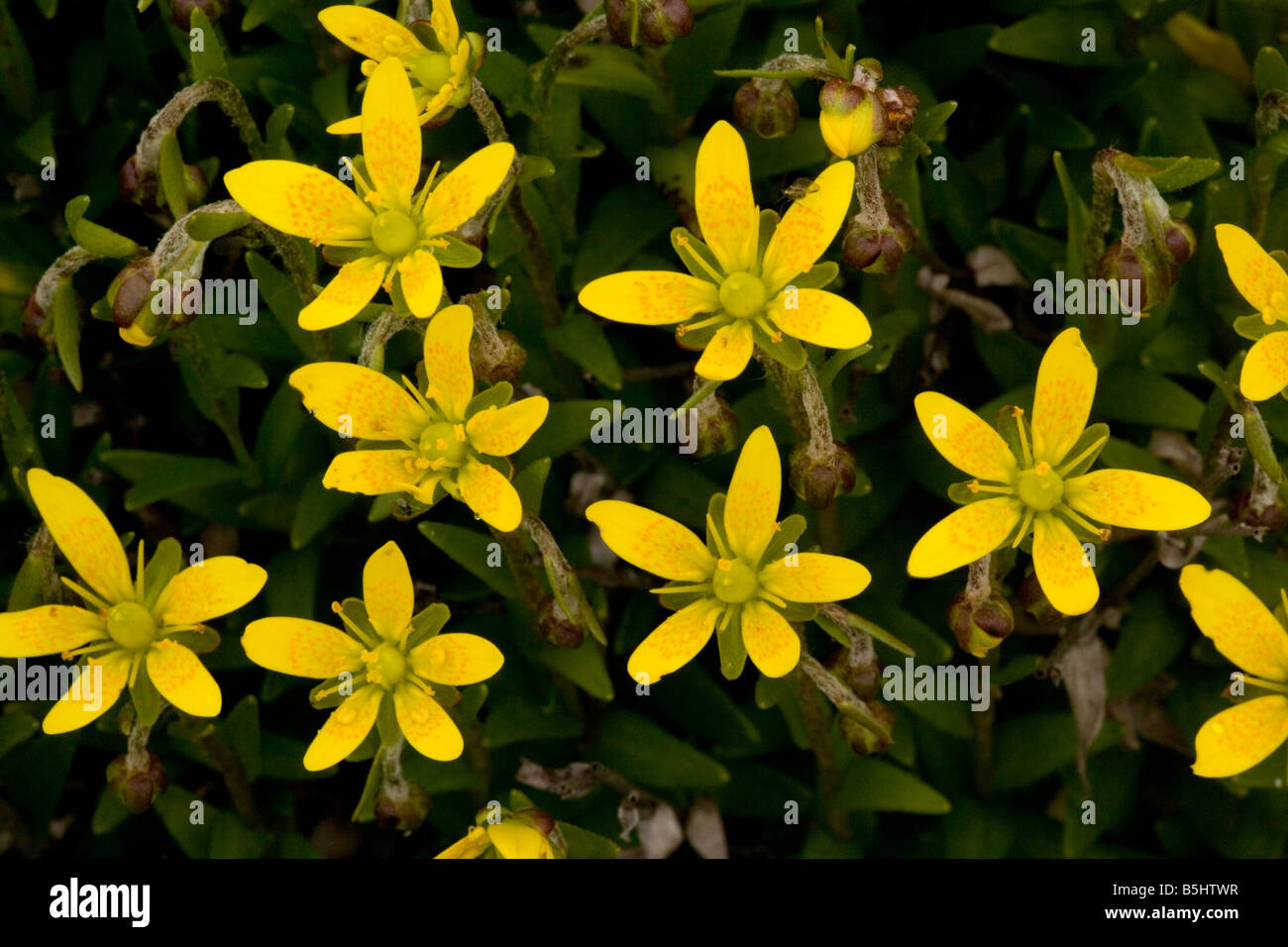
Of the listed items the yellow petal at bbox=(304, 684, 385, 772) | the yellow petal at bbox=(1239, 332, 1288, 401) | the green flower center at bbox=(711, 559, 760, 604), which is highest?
the yellow petal at bbox=(1239, 332, 1288, 401)

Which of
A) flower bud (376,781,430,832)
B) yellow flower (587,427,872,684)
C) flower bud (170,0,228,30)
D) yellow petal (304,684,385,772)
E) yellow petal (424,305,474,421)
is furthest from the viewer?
flower bud (170,0,228,30)

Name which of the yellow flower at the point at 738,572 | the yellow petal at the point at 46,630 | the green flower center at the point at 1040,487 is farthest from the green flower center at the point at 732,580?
the yellow petal at the point at 46,630

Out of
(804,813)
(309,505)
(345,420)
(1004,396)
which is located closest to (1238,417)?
(1004,396)

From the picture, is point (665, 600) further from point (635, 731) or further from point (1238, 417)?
point (1238, 417)

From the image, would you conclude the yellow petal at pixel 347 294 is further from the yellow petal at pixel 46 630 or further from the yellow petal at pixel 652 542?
the yellow petal at pixel 46 630

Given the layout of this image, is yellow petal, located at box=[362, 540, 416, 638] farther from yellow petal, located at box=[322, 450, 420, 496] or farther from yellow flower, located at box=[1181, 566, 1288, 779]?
yellow flower, located at box=[1181, 566, 1288, 779]

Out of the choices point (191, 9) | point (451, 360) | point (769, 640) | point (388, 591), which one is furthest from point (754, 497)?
point (191, 9)

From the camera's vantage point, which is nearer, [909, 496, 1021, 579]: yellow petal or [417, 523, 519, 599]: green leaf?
[909, 496, 1021, 579]: yellow petal

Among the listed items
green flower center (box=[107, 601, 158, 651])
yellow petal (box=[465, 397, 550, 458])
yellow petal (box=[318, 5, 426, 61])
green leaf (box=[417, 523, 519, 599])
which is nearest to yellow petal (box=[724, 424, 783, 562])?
yellow petal (box=[465, 397, 550, 458])

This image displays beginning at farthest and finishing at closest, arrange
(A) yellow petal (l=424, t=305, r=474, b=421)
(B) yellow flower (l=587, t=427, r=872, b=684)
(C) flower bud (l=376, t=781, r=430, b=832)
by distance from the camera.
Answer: (C) flower bud (l=376, t=781, r=430, b=832) → (B) yellow flower (l=587, t=427, r=872, b=684) → (A) yellow petal (l=424, t=305, r=474, b=421)
